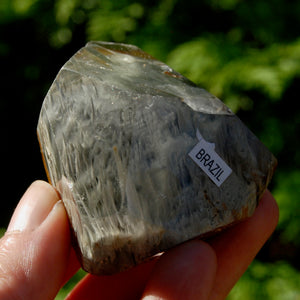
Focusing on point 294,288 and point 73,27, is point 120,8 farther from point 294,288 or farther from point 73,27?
point 294,288

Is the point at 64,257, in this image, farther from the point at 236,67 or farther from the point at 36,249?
the point at 236,67

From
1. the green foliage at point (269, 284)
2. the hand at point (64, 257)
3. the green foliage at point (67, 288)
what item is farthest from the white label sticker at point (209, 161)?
the green foliage at point (67, 288)

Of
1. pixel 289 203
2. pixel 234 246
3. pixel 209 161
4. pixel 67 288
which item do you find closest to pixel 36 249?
pixel 209 161

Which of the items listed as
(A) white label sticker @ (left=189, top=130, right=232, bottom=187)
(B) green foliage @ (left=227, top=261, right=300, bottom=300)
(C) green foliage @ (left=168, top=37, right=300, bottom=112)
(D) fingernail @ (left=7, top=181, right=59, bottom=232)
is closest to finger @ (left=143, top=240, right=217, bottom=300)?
(A) white label sticker @ (left=189, top=130, right=232, bottom=187)

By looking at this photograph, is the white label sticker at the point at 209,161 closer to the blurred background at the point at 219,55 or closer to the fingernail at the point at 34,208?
the fingernail at the point at 34,208

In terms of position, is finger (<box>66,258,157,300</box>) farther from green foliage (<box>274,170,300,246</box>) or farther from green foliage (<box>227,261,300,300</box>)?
green foliage (<box>274,170,300,246</box>)

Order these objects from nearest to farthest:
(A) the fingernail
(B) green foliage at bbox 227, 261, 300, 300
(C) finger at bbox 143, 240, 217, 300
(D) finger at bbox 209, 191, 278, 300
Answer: (C) finger at bbox 143, 240, 217, 300, (A) the fingernail, (D) finger at bbox 209, 191, 278, 300, (B) green foliage at bbox 227, 261, 300, 300

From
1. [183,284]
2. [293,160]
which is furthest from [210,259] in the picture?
[293,160]
